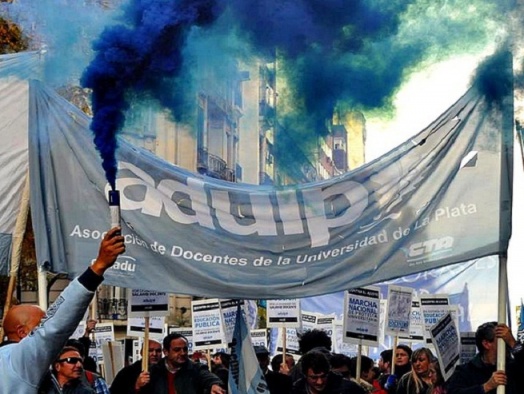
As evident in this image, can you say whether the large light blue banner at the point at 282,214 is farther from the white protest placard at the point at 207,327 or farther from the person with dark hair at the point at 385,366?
the white protest placard at the point at 207,327

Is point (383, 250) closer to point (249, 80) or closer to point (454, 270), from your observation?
point (249, 80)

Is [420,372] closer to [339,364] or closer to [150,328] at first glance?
[339,364]

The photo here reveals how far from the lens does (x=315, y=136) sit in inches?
424

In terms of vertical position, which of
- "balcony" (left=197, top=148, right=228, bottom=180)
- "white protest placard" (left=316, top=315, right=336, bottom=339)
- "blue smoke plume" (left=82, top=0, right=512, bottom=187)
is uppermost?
"blue smoke plume" (left=82, top=0, right=512, bottom=187)

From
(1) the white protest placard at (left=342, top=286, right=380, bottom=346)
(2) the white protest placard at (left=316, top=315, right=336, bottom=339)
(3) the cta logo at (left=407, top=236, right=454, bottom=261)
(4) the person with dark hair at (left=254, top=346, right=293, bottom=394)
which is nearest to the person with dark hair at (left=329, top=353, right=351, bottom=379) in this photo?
(4) the person with dark hair at (left=254, top=346, right=293, bottom=394)

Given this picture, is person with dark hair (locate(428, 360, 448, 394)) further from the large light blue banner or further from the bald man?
the bald man

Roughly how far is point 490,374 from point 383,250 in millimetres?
1299

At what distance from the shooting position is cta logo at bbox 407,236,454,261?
10.6 m

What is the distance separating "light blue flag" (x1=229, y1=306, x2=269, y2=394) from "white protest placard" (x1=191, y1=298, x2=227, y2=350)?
535 cm

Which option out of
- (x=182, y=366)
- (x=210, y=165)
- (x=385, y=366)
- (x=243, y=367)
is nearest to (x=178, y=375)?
(x=182, y=366)

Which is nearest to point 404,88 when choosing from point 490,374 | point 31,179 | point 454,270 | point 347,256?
point 347,256

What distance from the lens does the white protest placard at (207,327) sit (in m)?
17.9

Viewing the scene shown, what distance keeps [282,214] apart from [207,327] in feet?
23.2

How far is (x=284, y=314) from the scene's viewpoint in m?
18.8
